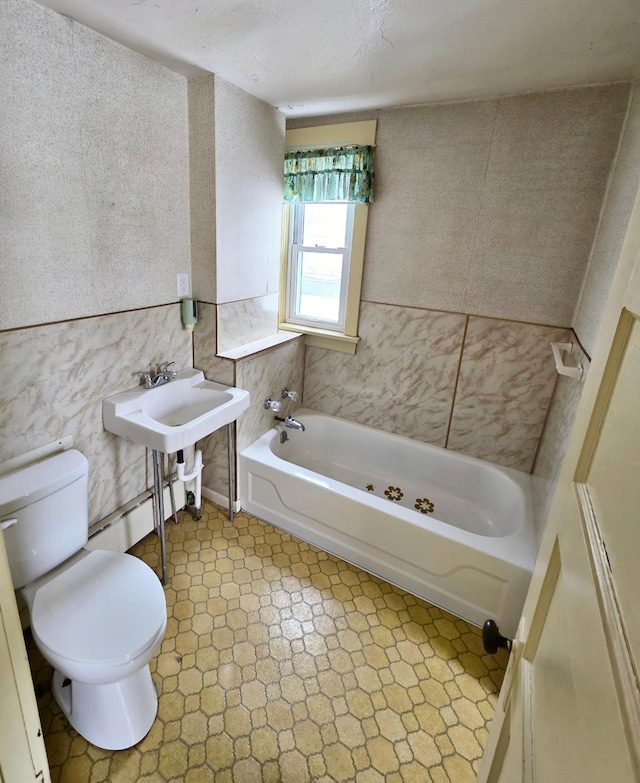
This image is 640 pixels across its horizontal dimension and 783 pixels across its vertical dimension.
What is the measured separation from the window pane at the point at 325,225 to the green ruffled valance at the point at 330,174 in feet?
0.56

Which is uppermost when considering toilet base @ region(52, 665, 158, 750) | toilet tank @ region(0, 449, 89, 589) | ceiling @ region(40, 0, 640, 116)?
→ ceiling @ region(40, 0, 640, 116)

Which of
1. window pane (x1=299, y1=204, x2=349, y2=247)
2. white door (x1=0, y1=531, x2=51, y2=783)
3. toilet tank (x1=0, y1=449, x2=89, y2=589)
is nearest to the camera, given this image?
white door (x1=0, y1=531, x2=51, y2=783)

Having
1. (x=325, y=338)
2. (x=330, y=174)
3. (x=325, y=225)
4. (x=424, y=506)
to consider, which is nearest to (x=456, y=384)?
(x=424, y=506)

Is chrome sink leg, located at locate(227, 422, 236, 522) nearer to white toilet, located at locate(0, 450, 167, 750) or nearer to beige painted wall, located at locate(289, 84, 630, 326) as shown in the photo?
white toilet, located at locate(0, 450, 167, 750)

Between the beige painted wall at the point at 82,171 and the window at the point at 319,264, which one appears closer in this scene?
the beige painted wall at the point at 82,171

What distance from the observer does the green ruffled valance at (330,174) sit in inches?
90.9

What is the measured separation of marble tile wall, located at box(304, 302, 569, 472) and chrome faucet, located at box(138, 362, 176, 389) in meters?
1.07

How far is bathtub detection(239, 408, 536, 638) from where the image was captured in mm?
1836

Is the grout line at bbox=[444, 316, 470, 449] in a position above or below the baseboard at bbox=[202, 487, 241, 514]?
above

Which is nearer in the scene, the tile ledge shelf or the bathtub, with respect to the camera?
the bathtub

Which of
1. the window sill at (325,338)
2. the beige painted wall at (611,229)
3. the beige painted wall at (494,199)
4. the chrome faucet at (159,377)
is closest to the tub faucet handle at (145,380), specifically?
the chrome faucet at (159,377)

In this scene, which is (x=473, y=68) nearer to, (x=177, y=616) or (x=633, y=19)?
(x=633, y=19)

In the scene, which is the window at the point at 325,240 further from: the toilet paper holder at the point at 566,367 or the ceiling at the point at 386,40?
the toilet paper holder at the point at 566,367

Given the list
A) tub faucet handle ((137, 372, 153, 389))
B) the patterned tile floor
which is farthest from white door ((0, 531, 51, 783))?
tub faucet handle ((137, 372, 153, 389))
